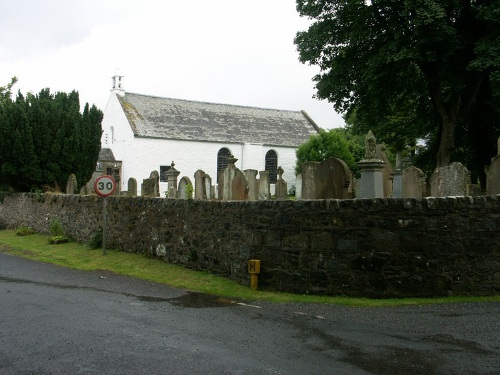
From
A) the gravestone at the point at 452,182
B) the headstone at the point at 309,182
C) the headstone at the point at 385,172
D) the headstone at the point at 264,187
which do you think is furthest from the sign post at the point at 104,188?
the gravestone at the point at 452,182

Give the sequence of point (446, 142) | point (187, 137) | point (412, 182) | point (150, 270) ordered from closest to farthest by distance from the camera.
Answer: point (412, 182) < point (150, 270) < point (446, 142) < point (187, 137)

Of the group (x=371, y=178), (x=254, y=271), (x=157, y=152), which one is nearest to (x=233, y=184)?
(x=254, y=271)

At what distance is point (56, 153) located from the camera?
86.7 feet

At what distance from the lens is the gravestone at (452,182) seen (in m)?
10.8

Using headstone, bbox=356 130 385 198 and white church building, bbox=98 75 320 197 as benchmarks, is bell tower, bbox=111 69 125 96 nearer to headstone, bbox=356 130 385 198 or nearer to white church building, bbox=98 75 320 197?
white church building, bbox=98 75 320 197

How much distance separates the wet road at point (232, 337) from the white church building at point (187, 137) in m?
37.3

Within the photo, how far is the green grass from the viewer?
9.46 m

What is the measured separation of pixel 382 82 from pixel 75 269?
615 inches

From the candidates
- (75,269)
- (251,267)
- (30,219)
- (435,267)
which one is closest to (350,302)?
(435,267)

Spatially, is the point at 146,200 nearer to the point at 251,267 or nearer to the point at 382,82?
the point at 251,267

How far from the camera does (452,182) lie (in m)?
10.9

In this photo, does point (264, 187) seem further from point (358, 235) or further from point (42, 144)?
point (42, 144)

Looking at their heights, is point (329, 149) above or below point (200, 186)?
above

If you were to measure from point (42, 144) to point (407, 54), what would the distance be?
16.8 meters
